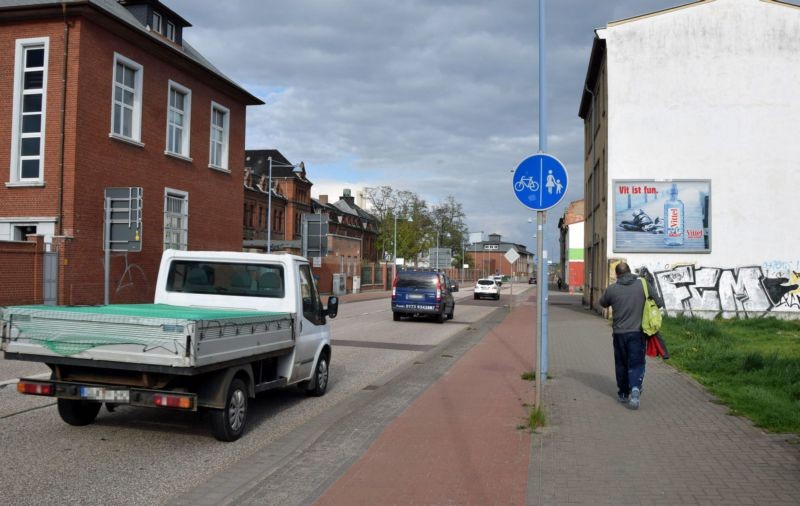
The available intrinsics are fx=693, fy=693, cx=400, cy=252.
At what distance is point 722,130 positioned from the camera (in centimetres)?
2523

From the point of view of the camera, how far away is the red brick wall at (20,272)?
19.0 m

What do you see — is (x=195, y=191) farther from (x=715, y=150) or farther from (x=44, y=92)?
(x=715, y=150)

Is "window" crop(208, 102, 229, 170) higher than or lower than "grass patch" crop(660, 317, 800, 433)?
higher

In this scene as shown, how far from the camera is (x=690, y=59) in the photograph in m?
25.4

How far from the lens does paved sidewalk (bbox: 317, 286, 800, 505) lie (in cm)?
488

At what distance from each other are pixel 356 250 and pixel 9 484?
55744 millimetres

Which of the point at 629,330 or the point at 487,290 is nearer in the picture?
the point at 629,330

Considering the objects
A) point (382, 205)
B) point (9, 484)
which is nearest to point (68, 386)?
point (9, 484)

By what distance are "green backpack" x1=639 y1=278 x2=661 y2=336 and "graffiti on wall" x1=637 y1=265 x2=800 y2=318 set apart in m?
17.6

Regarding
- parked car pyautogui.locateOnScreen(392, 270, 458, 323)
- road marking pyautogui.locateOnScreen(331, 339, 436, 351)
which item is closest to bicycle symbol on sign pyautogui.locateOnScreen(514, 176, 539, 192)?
road marking pyautogui.locateOnScreen(331, 339, 436, 351)

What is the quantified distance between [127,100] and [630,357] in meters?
21.2

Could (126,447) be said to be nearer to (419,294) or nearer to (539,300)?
(539,300)

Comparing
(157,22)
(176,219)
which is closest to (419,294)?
(176,219)

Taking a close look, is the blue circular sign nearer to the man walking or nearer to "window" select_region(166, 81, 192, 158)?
the man walking
